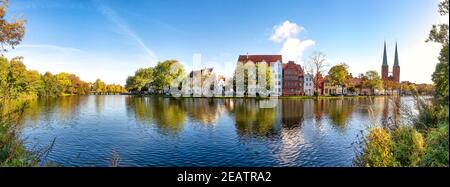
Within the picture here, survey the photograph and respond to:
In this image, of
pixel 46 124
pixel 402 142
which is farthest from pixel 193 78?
pixel 402 142

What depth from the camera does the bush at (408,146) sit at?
→ 21.3ft

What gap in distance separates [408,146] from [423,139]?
0.44 meters

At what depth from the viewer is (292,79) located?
65125 millimetres

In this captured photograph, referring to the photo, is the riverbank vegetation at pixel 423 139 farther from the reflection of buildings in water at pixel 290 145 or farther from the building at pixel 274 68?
the building at pixel 274 68

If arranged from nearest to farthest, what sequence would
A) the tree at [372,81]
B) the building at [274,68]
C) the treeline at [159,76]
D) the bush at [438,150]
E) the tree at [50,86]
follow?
the bush at [438,150] → the building at [274,68] → the treeline at [159,76] → the tree at [50,86] → the tree at [372,81]

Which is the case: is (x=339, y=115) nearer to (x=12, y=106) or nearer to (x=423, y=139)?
(x=423, y=139)

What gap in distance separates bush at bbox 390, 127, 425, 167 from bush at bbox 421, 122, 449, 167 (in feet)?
0.69

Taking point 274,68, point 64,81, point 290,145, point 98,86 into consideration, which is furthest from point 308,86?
point 98,86

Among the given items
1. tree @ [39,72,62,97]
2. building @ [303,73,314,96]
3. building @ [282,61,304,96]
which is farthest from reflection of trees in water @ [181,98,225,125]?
tree @ [39,72,62,97]

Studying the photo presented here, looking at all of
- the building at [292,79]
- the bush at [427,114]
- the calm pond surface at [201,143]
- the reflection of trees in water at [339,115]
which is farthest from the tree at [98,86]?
the bush at [427,114]

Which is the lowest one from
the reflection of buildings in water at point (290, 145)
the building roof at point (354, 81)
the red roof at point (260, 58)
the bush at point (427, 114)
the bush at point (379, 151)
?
the reflection of buildings in water at point (290, 145)
